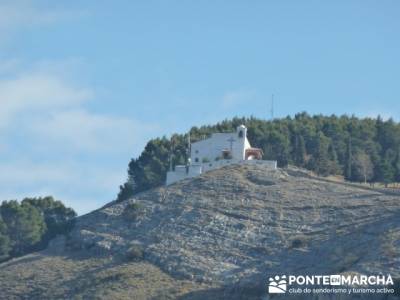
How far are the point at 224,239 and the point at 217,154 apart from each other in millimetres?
14904

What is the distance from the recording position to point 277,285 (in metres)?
74.4

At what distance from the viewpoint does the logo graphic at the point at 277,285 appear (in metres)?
73.7

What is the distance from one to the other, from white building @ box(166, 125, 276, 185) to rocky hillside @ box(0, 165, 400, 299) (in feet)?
6.95

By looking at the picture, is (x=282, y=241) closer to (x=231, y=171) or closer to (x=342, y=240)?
(x=342, y=240)

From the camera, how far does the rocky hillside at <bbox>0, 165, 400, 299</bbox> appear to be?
77688mm

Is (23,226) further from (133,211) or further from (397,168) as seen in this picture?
(397,168)

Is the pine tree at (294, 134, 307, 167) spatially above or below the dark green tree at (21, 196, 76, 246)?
above

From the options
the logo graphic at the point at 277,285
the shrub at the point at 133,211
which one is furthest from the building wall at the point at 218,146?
the logo graphic at the point at 277,285

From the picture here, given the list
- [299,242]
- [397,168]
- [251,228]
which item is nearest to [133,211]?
[251,228]

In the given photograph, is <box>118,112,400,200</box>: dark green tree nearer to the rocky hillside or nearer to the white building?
the white building

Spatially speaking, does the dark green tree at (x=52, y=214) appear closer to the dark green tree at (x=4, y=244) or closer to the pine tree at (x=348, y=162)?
the dark green tree at (x=4, y=244)

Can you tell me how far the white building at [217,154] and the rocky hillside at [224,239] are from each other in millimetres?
2119

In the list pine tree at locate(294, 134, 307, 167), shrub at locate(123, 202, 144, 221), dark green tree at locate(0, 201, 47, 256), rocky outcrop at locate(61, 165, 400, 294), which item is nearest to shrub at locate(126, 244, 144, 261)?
rocky outcrop at locate(61, 165, 400, 294)

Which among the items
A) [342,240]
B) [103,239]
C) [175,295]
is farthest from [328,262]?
[103,239]
